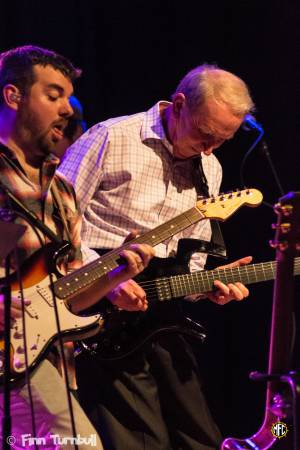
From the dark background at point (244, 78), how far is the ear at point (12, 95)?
1668 mm

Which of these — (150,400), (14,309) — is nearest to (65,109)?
(14,309)

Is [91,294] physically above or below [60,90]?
below

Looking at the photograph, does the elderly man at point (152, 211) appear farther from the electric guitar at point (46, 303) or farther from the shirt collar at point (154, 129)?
the electric guitar at point (46, 303)

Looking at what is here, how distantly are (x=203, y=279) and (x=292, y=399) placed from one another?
1.54 m

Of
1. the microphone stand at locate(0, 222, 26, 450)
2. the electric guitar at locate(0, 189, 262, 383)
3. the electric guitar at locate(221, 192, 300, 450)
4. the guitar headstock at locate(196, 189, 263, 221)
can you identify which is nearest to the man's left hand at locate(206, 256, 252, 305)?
the guitar headstock at locate(196, 189, 263, 221)

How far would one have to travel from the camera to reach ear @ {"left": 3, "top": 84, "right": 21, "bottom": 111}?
304 centimetres

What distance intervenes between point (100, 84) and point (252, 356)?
2.20 metres

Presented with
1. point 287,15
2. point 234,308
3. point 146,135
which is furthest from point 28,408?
point 287,15

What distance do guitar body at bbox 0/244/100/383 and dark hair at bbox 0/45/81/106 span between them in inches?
29.5

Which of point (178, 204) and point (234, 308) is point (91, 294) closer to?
point (178, 204)

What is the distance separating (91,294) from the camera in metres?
3.16

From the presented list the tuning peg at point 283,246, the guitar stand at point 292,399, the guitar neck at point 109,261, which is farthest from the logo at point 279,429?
the guitar neck at point 109,261

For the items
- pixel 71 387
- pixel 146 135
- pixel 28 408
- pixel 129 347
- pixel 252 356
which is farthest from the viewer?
pixel 252 356

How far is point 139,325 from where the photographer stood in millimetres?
3582
